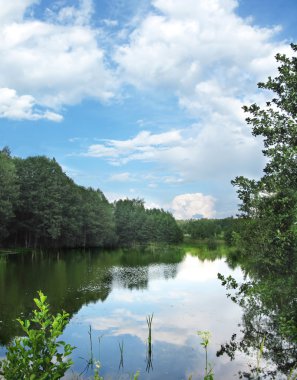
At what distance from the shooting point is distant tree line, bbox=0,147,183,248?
8381 centimetres

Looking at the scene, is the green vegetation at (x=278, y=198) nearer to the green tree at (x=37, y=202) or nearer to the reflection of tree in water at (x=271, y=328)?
the reflection of tree in water at (x=271, y=328)

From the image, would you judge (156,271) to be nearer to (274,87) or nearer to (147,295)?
(147,295)

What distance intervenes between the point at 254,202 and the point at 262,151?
7.57ft

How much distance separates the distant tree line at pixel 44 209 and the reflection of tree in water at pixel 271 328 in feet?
211

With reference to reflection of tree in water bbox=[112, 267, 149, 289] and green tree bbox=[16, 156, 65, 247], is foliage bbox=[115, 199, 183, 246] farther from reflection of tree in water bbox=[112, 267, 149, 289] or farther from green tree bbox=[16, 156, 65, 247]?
reflection of tree in water bbox=[112, 267, 149, 289]

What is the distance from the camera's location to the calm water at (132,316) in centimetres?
1866

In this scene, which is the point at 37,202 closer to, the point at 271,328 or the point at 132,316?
the point at 132,316

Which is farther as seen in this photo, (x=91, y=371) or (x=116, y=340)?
(x=116, y=340)

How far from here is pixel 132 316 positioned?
29312mm

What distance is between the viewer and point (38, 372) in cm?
657

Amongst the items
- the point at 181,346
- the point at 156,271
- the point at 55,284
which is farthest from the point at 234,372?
the point at 156,271

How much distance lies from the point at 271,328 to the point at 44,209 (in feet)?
263

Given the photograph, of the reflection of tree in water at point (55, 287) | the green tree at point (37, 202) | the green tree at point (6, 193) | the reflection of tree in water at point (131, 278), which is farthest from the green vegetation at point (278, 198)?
the green tree at point (37, 202)

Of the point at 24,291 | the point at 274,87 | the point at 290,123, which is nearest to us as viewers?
the point at 290,123
